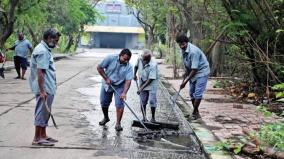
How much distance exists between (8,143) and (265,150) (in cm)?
384

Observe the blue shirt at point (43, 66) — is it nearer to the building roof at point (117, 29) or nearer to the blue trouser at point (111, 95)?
the blue trouser at point (111, 95)

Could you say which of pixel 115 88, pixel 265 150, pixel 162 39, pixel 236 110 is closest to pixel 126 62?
pixel 115 88

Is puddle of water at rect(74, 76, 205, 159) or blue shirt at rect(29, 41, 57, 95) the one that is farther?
puddle of water at rect(74, 76, 205, 159)

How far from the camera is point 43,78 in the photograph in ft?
24.6

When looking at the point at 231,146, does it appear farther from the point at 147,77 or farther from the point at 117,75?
the point at 147,77

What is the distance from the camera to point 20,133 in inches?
348

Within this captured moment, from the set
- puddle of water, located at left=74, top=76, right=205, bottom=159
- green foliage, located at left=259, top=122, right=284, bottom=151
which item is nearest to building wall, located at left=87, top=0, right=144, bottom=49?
puddle of water, located at left=74, top=76, right=205, bottom=159

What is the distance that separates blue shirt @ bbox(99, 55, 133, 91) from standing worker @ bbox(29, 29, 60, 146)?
1802 mm

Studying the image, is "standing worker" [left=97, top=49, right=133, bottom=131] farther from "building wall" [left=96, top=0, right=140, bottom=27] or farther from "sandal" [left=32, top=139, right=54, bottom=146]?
"building wall" [left=96, top=0, right=140, bottom=27]

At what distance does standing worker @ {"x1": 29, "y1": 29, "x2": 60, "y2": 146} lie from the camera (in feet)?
24.6

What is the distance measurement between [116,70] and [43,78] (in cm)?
219

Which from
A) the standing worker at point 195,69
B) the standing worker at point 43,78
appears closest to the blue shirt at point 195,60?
the standing worker at point 195,69

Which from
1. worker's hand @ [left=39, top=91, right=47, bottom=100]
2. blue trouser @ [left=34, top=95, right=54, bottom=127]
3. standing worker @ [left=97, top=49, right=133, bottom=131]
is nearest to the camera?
worker's hand @ [left=39, top=91, right=47, bottom=100]

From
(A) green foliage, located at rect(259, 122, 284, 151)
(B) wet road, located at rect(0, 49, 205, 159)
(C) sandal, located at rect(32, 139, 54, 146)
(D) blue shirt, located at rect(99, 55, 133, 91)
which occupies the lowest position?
(B) wet road, located at rect(0, 49, 205, 159)
